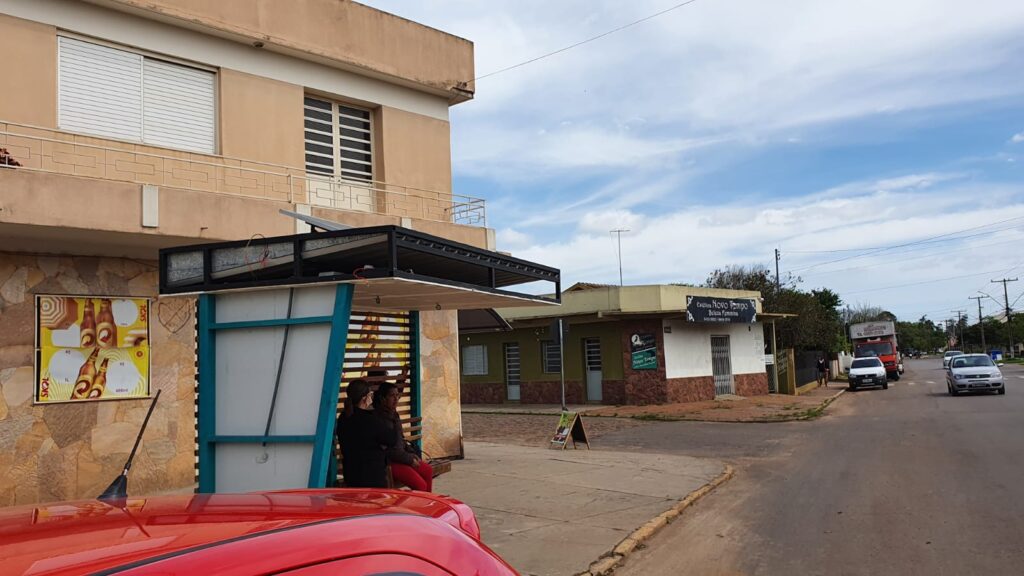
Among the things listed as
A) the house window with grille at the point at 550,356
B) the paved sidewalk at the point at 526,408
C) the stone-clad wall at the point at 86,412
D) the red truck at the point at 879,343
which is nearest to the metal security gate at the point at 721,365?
the paved sidewalk at the point at 526,408

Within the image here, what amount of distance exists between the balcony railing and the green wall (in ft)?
49.2

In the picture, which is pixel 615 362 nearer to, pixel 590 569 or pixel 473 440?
pixel 473 440

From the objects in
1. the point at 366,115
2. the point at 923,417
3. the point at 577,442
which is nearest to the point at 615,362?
the point at 923,417

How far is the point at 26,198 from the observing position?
811cm

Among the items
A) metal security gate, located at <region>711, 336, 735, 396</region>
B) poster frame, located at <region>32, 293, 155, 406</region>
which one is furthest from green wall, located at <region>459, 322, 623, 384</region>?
poster frame, located at <region>32, 293, 155, 406</region>

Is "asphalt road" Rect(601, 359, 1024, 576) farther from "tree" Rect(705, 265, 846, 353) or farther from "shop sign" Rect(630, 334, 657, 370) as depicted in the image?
"tree" Rect(705, 265, 846, 353)

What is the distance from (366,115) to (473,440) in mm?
8030

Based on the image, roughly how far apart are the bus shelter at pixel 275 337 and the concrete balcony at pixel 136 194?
240 cm

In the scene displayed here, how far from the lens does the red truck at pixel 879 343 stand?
44.6 meters

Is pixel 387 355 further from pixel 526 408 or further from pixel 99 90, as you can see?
pixel 526 408

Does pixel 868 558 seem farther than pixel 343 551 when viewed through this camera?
Yes

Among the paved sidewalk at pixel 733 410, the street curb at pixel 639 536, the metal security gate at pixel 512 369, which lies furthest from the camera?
the metal security gate at pixel 512 369

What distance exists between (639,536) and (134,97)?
8112 mm

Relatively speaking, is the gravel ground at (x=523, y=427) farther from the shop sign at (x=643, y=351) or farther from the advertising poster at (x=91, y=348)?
the advertising poster at (x=91, y=348)
